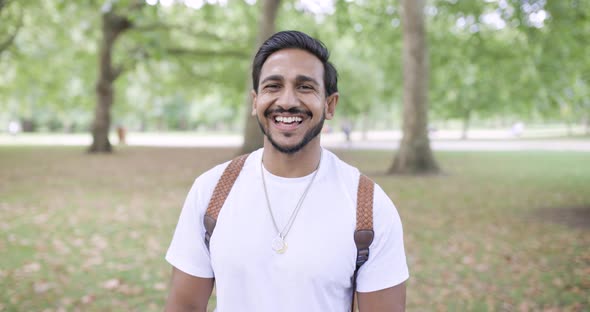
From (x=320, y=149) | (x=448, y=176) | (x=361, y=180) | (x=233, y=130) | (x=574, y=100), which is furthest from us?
(x=233, y=130)

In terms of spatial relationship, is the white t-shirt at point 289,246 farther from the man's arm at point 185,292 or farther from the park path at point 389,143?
the park path at point 389,143

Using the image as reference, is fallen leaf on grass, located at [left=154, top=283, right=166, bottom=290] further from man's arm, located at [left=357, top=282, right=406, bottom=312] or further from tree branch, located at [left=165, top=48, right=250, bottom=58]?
tree branch, located at [left=165, top=48, right=250, bottom=58]

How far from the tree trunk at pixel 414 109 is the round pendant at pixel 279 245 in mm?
15947

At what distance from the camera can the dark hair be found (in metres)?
2.03

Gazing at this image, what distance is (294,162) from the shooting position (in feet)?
6.83

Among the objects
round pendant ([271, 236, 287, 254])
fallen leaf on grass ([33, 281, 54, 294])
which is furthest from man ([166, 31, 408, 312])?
fallen leaf on grass ([33, 281, 54, 294])

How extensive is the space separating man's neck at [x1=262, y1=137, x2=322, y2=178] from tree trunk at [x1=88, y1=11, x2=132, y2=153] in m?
27.4

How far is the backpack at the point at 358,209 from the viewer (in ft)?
6.23

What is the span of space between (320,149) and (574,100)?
1551 centimetres

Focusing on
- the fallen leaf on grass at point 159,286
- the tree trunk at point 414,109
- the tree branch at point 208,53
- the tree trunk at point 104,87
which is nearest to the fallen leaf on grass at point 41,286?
the fallen leaf on grass at point 159,286

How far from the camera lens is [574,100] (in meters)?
15.2

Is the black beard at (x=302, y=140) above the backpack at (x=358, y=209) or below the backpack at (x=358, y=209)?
above

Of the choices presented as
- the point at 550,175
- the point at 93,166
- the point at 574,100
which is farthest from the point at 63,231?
the point at 550,175

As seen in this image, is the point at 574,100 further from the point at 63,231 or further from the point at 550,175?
the point at 63,231
